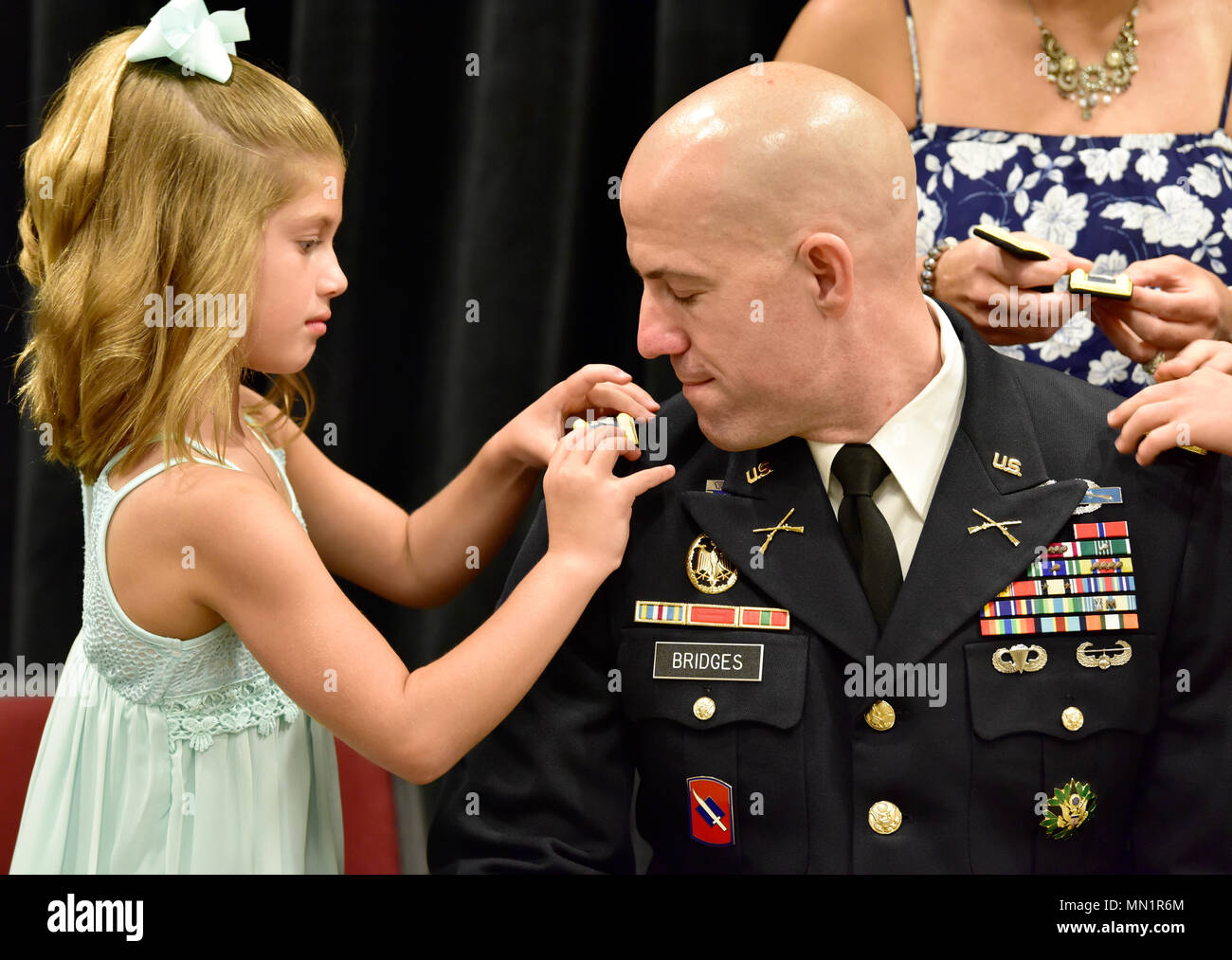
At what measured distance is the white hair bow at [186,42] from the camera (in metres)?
1.57

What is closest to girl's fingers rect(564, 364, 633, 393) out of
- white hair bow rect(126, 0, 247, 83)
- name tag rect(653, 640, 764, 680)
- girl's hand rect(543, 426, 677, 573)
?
girl's hand rect(543, 426, 677, 573)

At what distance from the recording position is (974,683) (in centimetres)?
159

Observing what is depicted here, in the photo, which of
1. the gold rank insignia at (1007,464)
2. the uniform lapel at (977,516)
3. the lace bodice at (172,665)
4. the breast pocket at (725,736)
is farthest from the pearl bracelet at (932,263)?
the lace bodice at (172,665)

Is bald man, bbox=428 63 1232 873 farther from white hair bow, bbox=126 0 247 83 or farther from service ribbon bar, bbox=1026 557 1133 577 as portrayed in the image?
white hair bow, bbox=126 0 247 83

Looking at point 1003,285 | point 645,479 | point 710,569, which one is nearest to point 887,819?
point 710,569

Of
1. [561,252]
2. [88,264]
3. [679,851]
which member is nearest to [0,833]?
[88,264]

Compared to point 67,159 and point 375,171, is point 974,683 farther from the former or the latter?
point 375,171

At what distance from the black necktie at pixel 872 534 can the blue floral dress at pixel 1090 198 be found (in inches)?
19.4

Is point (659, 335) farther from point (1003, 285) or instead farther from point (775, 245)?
point (1003, 285)

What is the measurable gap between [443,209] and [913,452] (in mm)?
1252

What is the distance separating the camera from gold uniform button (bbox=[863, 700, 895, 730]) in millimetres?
1585

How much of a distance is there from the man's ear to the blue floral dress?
1.82 feet

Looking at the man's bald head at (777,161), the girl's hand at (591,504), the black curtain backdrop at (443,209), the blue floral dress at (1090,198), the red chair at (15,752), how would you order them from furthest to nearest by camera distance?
the black curtain backdrop at (443,209) < the blue floral dress at (1090,198) < the red chair at (15,752) < the girl's hand at (591,504) < the man's bald head at (777,161)

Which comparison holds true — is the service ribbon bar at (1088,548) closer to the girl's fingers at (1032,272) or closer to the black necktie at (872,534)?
the black necktie at (872,534)
